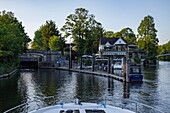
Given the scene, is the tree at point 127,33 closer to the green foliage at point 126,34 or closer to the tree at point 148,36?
the green foliage at point 126,34

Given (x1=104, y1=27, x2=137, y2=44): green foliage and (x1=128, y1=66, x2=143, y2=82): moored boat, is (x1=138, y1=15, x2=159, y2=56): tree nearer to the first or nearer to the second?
(x1=104, y1=27, x2=137, y2=44): green foliage

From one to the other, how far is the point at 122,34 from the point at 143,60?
23004 millimetres

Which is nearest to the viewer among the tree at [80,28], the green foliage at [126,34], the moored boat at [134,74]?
the moored boat at [134,74]

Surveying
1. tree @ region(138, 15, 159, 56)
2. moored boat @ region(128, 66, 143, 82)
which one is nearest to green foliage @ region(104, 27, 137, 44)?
tree @ region(138, 15, 159, 56)

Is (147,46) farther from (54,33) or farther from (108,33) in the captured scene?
(54,33)

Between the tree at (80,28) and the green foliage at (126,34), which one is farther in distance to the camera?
the green foliage at (126,34)

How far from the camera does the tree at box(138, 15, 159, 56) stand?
84062 millimetres

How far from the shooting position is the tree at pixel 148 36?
84062mm

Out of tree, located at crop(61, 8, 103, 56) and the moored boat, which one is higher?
tree, located at crop(61, 8, 103, 56)

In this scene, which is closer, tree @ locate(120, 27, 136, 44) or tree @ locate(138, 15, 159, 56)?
tree @ locate(138, 15, 159, 56)

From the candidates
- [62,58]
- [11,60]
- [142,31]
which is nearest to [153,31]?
[142,31]

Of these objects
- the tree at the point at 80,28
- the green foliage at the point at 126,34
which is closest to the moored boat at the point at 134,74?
the tree at the point at 80,28

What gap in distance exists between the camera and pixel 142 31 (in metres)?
85.4

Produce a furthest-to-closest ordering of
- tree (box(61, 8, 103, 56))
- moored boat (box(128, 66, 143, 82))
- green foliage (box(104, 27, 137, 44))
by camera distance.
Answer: green foliage (box(104, 27, 137, 44))
tree (box(61, 8, 103, 56))
moored boat (box(128, 66, 143, 82))
